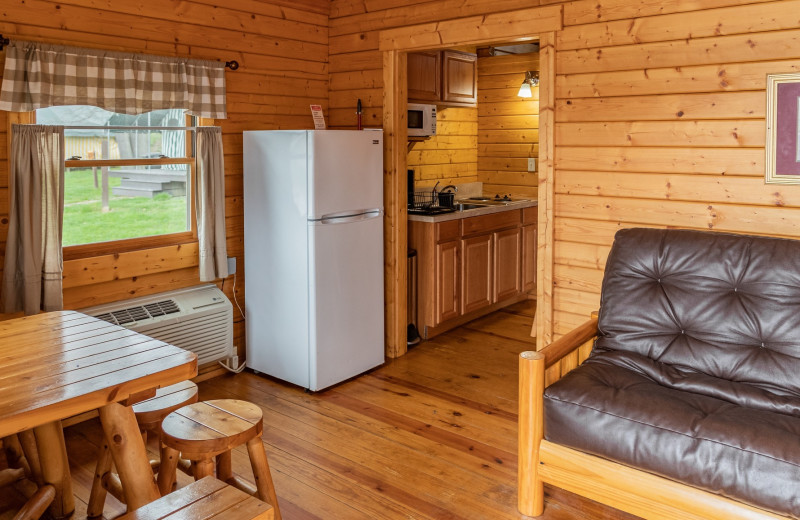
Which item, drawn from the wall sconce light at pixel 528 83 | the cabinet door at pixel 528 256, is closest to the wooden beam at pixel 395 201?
the cabinet door at pixel 528 256

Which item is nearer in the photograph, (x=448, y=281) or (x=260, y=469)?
(x=260, y=469)

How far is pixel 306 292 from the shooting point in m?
3.99

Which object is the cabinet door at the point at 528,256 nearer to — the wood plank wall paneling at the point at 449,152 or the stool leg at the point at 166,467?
the wood plank wall paneling at the point at 449,152

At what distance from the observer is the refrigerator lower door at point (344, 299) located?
13.0 ft

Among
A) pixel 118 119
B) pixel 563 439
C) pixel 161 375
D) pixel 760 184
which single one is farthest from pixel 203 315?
pixel 760 184

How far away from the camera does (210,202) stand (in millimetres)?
4027

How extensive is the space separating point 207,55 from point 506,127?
304 cm

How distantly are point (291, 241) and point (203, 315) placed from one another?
2.17ft

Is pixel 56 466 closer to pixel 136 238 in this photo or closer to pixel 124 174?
pixel 136 238

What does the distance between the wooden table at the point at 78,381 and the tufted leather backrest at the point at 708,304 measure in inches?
71.9

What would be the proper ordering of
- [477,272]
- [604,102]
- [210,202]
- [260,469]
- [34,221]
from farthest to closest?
[477,272], [210,202], [604,102], [34,221], [260,469]

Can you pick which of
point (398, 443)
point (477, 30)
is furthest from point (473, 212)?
point (398, 443)

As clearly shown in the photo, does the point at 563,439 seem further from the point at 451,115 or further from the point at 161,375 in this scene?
the point at 451,115

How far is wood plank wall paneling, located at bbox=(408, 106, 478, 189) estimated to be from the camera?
5832 mm
